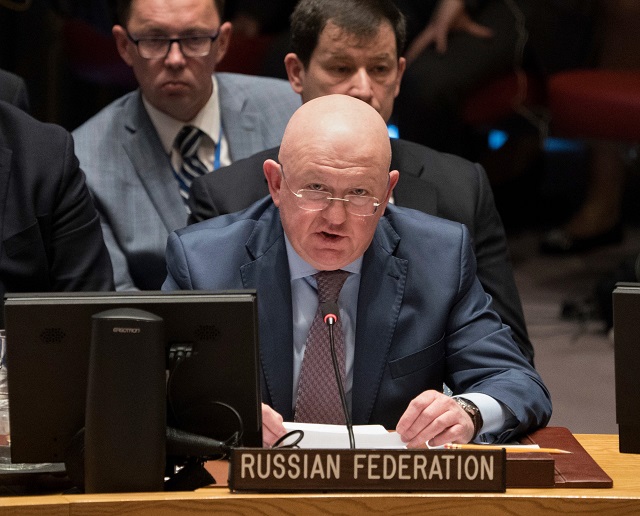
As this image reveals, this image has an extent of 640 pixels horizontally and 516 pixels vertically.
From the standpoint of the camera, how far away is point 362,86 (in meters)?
3.30

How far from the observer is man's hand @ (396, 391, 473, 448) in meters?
2.23

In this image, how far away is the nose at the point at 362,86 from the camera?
3285mm

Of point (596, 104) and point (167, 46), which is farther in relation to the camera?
point (596, 104)

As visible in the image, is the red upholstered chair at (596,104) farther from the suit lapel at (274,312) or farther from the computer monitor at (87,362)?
the computer monitor at (87,362)

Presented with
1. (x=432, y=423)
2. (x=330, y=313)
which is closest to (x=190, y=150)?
(x=330, y=313)

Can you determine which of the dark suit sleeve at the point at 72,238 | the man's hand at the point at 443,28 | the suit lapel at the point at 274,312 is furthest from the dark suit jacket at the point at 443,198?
the man's hand at the point at 443,28

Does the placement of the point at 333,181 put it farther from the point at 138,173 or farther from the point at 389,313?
the point at 138,173

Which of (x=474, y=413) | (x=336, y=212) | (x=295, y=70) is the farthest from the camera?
(x=295, y=70)

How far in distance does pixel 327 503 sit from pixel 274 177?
825mm

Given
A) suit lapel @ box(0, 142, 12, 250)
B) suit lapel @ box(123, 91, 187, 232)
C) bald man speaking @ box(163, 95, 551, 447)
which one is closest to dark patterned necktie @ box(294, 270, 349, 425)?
bald man speaking @ box(163, 95, 551, 447)

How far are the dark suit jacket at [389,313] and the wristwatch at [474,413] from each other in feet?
0.49

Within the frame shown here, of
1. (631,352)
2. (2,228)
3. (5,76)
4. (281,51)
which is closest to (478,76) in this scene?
(281,51)

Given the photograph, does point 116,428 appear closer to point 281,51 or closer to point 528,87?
point 281,51

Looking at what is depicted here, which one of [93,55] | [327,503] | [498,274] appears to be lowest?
[327,503]
